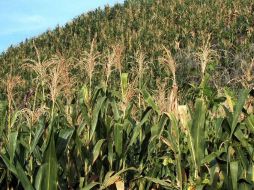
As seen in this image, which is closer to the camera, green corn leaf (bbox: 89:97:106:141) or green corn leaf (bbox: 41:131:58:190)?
green corn leaf (bbox: 41:131:58:190)

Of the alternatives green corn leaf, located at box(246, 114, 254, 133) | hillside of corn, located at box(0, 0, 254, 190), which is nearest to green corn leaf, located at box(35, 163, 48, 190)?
hillside of corn, located at box(0, 0, 254, 190)

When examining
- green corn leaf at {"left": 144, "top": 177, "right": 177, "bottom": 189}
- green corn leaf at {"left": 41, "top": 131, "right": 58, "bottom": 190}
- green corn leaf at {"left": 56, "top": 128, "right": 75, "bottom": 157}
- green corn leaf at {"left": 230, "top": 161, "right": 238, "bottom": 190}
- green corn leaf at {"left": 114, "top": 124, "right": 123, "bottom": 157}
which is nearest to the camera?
green corn leaf at {"left": 41, "top": 131, "right": 58, "bottom": 190}

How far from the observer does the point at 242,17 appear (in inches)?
702

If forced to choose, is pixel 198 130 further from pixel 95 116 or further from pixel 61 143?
pixel 61 143

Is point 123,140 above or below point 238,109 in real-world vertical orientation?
below

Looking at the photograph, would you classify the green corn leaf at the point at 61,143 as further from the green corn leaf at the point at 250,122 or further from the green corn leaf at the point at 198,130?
the green corn leaf at the point at 250,122

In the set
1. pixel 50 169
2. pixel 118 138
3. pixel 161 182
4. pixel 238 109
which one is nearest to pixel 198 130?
pixel 238 109

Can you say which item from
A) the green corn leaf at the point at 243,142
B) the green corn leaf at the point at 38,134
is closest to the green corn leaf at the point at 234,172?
the green corn leaf at the point at 243,142

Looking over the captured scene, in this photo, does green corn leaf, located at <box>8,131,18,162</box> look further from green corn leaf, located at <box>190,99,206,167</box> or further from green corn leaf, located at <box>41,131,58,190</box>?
green corn leaf, located at <box>190,99,206,167</box>

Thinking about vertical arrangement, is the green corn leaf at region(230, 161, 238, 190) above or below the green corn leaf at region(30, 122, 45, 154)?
below

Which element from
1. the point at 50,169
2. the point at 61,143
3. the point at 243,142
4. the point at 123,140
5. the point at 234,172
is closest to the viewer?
the point at 50,169

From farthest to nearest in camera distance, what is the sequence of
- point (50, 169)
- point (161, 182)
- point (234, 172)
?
point (161, 182), point (234, 172), point (50, 169)

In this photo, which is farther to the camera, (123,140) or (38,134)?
(123,140)

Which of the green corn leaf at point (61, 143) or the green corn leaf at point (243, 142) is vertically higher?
the green corn leaf at point (61, 143)
